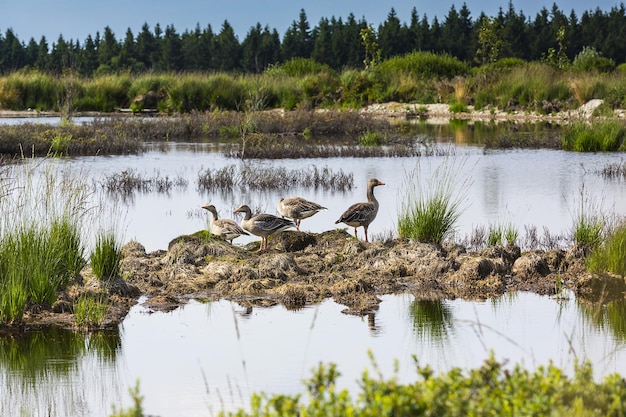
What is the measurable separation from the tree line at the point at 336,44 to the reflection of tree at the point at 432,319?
82.0 meters

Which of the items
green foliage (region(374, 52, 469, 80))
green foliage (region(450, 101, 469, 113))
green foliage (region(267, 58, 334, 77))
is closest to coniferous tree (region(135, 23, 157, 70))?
green foliage (region(267, 58, 334, 77))

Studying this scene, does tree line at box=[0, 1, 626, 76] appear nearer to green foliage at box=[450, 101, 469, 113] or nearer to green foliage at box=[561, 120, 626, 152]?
green foliage at box=[450, 101, 469, 113]

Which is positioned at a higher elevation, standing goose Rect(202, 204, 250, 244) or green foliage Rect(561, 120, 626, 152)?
green foliage Rect(561, 120, 626, 152)

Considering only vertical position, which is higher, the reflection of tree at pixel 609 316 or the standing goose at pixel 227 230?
the standing goose at pixel 227 230

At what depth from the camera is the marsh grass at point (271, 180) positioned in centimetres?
2327

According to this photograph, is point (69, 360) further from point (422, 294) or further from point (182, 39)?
point (182, 39)

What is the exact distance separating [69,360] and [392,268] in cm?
461

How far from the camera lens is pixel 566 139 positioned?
3130 cm

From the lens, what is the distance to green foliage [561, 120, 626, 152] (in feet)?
98.6

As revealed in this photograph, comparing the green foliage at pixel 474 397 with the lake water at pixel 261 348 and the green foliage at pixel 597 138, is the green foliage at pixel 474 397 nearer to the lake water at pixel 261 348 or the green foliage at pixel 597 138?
the lake water at pixel 261 348

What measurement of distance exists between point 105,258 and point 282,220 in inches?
119

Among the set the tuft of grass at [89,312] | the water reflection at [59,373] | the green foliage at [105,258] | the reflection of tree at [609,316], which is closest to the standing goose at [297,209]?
the green foliage at [105,258]

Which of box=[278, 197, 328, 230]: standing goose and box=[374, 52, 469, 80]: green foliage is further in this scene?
box=[374, 52, 469, 80]: green foliage

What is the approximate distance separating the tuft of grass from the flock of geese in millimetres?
3368
